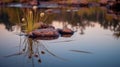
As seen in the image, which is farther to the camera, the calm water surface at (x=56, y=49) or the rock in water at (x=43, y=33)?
the rock in water at (x=43, y=33)

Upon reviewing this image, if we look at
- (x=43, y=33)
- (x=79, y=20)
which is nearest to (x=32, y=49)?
(x=43, y=33)

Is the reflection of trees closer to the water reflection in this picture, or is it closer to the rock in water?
the rock in water

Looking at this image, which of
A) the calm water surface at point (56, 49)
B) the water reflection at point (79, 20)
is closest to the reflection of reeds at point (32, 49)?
the calm water surface at point (56, 49)

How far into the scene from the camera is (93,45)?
494 cm

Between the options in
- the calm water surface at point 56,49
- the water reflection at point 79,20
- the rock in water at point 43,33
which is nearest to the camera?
the calm water surface at point 56,49

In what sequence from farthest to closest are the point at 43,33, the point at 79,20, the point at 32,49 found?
the point at 79,20 → the point at 43,33 → the point at 32,49

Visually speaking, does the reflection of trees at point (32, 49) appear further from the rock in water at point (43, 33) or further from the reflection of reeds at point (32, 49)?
the rock in water at point (43, 33)

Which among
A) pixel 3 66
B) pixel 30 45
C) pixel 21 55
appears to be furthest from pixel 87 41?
pixel 3 66

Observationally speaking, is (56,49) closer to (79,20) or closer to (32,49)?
(32,49)

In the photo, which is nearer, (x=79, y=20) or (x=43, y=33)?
(x=43, y=33)

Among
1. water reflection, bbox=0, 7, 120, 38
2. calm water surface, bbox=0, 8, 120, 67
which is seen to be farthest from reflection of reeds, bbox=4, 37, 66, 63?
water reflection, bbox=0, 7, 120, 38

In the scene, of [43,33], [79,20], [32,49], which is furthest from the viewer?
[79,20]

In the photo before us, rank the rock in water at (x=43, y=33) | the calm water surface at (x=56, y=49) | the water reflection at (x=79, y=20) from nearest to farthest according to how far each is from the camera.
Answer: the calm water surface at (x=56, y=49) → the rock in water at (x=43, y=33) → the water reflection at (x=79, y=20)

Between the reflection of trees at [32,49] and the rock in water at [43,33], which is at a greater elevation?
the rock in water at [43,33]
